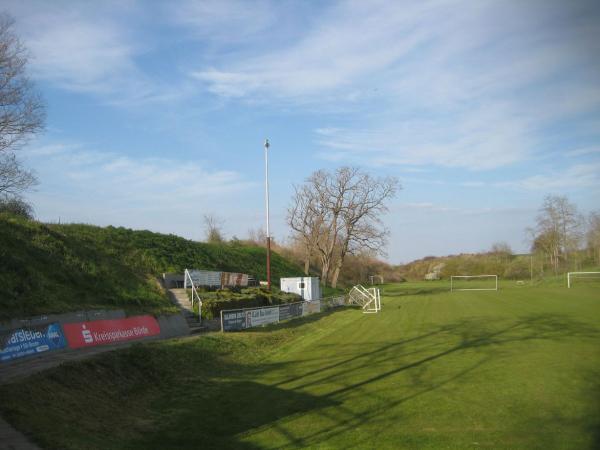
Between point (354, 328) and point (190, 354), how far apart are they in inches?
439

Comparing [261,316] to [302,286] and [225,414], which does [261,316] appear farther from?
[302,286]

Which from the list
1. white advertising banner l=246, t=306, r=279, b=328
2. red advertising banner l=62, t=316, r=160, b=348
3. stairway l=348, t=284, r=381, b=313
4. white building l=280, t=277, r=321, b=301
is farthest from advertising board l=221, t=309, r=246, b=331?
white building l=280, t=277, r=321, b=301

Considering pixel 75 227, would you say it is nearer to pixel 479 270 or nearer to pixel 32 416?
pixel 32 416

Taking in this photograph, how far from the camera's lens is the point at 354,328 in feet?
88.1

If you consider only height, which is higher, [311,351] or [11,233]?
[11,233]

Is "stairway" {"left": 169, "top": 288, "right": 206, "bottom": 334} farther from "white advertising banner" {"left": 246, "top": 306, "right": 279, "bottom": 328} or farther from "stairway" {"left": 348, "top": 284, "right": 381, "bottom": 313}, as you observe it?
"stairway" {"left": 348, "top": 284, "right": 381, "bottom": 313}

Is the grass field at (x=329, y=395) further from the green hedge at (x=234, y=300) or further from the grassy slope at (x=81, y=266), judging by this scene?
the green hedge at (x=234, y=300)

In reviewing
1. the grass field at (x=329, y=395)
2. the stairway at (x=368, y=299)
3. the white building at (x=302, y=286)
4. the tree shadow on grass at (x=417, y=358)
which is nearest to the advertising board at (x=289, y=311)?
the stairway at (x=368, y=299)

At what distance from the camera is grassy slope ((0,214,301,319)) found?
Answer: 18.7 m

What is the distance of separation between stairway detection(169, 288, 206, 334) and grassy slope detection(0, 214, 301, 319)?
0.94 meters

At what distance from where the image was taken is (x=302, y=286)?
147 ft

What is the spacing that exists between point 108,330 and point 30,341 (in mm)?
3987

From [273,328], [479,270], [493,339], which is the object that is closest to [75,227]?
[273,328]

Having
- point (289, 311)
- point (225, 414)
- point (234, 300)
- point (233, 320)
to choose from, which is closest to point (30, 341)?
point (225, 414)
